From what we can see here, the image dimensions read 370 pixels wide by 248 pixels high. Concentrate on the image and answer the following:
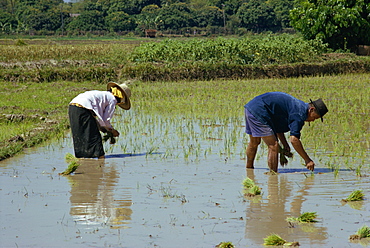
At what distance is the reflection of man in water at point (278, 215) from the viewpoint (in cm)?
384

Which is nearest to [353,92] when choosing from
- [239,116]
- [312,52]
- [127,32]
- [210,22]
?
[239,116]

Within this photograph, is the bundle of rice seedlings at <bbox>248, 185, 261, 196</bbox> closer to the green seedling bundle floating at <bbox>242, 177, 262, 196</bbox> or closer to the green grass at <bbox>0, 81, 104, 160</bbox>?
the green seedling bundle floating at <bbox>242, 177, 262, 196</bbox>

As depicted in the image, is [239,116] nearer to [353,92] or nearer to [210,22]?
[353,92]

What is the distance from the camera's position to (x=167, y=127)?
30.6 ft

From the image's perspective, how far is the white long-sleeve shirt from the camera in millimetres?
6582

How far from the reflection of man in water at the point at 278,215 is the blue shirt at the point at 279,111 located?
621 millimetres

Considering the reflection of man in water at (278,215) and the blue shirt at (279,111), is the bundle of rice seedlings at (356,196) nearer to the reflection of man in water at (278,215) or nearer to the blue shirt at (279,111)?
the reflection of man in water at (278,215)

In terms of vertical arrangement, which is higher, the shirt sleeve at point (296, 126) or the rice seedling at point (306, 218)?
the shirt sleeve at point (296, 126)

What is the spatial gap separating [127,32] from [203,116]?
236ft

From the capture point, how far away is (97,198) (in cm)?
489

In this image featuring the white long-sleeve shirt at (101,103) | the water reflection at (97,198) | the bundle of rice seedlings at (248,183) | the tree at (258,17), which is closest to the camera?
the water reflection at (97,198)

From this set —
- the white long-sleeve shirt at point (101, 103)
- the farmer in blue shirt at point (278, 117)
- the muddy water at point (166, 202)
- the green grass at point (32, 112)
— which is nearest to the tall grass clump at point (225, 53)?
the green grass at point (32, 112)

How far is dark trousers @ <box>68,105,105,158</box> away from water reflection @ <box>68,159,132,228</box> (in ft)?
0.92

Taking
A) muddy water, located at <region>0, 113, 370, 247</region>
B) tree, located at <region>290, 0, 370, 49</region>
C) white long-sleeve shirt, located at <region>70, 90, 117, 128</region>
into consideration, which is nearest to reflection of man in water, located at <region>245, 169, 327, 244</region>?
muddy water, located at <region>0, 113, 370, 247</region>
